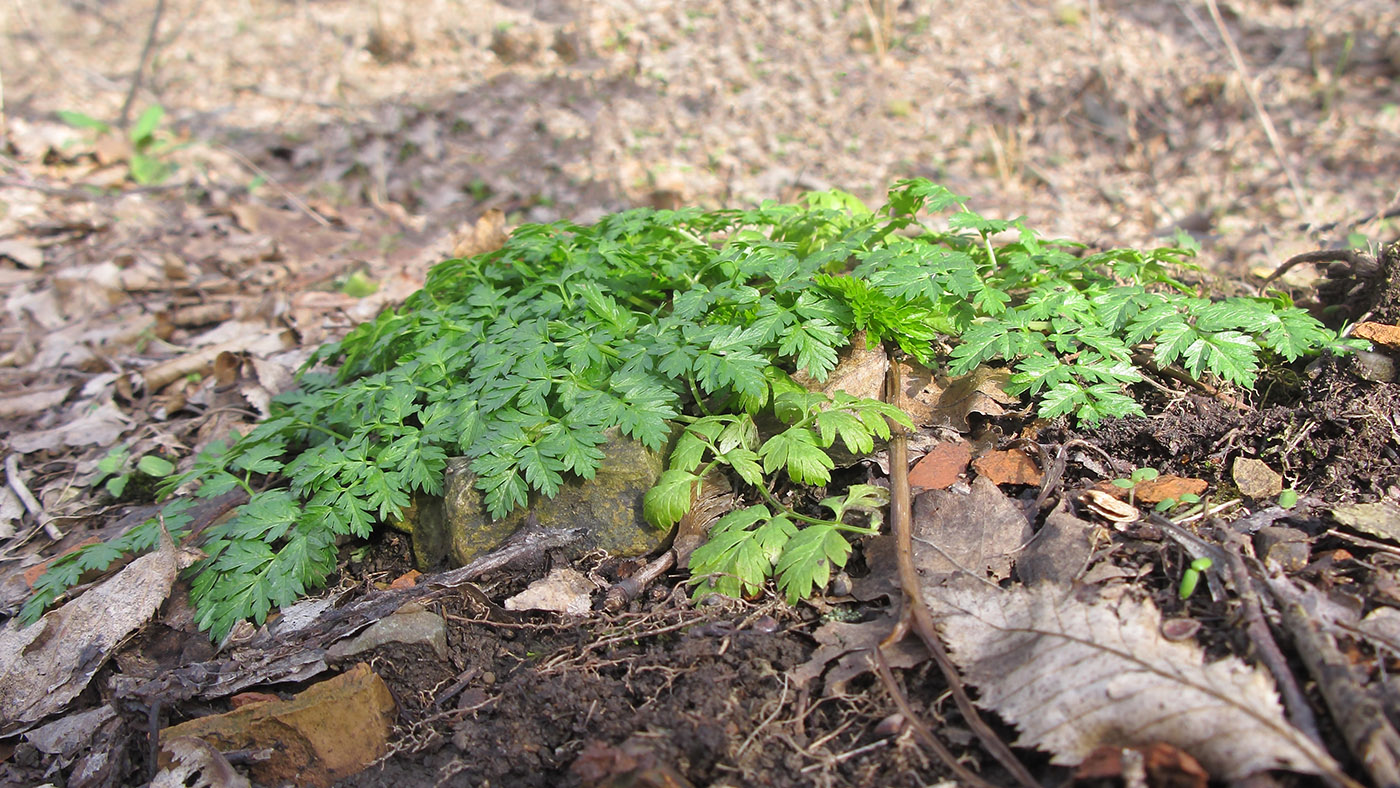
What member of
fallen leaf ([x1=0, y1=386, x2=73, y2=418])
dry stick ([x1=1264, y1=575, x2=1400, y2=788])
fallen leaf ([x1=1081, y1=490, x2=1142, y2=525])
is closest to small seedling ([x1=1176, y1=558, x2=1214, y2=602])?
dry stick ([x1=1264, y1=575, x2=1400, y2=788])

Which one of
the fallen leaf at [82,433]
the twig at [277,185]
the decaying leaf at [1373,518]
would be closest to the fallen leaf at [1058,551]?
the decaying leaf at [1373,518]

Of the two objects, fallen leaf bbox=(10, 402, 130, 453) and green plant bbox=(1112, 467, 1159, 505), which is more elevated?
fallen leaf bbox=(10, 402, 130, 453)

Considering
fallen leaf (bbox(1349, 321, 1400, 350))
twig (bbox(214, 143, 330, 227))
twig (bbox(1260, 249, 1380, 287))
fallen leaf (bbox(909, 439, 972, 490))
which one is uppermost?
twig (bbox(214, 143, 330, 227))

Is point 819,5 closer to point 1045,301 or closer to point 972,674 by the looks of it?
point 1045,301

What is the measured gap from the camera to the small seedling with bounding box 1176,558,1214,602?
2.06m

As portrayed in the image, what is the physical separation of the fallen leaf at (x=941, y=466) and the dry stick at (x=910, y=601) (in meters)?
0.07

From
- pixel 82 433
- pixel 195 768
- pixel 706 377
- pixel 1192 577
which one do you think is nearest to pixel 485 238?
pixel 82 433

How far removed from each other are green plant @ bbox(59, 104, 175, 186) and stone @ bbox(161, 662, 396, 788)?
601 cm

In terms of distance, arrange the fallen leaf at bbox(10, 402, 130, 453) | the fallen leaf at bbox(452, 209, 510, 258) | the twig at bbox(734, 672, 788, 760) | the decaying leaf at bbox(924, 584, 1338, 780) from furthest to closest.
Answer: the fallen leaf at bbox(452, 209, 510, 258) < the fallen leaf at bbox(10, 402, 130, 453) < the twig at bbox(734, 672, 788, 760) < the decaying leaf at bbox(924, 584, 1338, 780)

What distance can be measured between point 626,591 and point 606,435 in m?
0.54

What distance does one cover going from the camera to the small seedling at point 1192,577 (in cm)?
206

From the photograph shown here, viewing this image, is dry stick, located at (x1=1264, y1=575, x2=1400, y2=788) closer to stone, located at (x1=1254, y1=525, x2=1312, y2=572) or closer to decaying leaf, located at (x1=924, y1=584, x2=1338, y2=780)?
decaying leaf, located at (x1=924, y1=584, x2=1338, y2=780)

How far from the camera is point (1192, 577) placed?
207 cm

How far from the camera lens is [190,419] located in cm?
394
